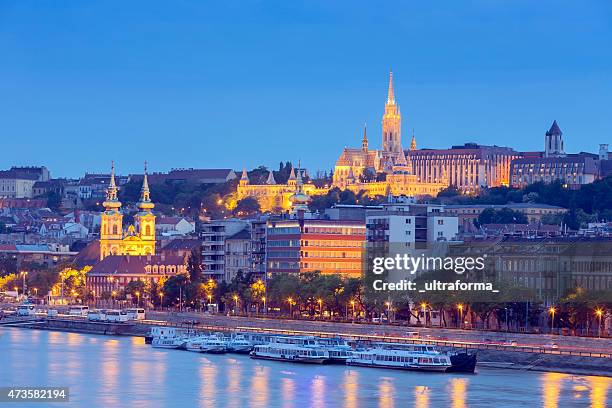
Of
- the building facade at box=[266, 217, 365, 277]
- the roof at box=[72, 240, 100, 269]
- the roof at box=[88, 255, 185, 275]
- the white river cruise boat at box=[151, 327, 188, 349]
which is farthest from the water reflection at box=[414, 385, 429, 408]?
the roof at box=[72, 240, 100, 269]

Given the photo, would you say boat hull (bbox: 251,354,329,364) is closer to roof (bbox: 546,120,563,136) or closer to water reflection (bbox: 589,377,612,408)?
water reflection (bbox: 589,377,612,408)

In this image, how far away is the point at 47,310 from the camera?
334ft

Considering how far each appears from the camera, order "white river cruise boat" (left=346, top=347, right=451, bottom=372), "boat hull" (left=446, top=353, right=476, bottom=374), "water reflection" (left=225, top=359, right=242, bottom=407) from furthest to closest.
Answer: "white river cruise boat" (left=346, top=347, right=451, bottom=372)
"boat hull" (left=446, top=353, right=476, bottom=374)
"water reflection" (left=225, top=359, right=242, bottom=407)

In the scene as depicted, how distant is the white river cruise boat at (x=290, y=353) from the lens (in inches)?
2591

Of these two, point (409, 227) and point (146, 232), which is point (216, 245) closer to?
point (409, 227)

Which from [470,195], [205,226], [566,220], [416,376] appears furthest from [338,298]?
[470,195]

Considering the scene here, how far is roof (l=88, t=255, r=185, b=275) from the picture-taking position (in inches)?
4656

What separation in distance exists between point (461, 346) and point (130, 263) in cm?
5699

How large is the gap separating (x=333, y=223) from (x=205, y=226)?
625 inches

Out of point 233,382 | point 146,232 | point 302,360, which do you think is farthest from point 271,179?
point 233,382

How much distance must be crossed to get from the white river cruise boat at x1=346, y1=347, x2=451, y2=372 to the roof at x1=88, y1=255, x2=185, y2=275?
174 ft

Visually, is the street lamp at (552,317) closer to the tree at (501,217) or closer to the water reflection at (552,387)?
the water reflection at (552,387)

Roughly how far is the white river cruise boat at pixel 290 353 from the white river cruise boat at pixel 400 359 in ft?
4.32

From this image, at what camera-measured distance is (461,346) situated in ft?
214
